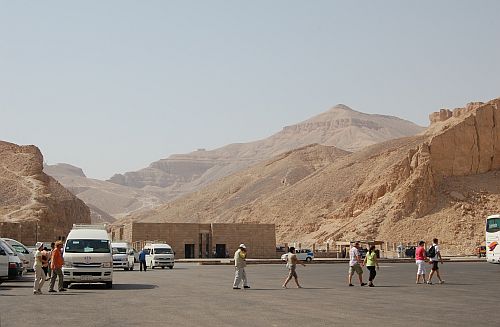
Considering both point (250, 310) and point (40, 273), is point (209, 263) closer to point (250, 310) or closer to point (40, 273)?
point (40, 273)

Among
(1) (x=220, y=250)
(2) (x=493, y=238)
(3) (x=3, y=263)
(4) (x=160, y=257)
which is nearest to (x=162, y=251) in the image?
(4) (x=160, y=257)

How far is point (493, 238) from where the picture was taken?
148 feet

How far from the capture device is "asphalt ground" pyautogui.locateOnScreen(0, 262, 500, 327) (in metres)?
15.7

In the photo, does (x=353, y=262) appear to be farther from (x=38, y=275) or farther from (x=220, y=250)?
(x=220, y=250)

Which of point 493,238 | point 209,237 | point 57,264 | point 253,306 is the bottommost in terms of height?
point 253,306

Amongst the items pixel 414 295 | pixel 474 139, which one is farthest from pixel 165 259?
pixel 474 139

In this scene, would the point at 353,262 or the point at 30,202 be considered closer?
the point at 353,262

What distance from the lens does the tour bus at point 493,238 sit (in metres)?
44.6

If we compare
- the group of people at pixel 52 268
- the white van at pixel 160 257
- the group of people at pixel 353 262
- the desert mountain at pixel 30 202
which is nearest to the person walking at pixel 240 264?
the group of people at pixel 353 262

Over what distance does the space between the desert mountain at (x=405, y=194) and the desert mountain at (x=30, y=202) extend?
3136 cm

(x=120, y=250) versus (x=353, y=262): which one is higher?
(x=120, y=250)

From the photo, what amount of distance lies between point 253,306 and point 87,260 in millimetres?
8420

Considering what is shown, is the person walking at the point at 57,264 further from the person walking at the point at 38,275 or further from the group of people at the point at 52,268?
the person walking at the point at 38,275

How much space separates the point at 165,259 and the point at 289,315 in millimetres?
32748
